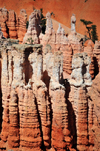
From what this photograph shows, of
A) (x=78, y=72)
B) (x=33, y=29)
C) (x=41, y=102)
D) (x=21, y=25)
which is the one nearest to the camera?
(x=41, y=102)

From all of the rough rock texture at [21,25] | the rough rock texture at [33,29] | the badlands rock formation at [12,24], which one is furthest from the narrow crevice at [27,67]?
the rough rock texture at [21,25]

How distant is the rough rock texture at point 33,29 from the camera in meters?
30.5

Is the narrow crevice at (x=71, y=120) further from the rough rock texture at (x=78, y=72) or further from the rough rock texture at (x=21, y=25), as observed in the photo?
the rough rock texture at (x=21, y=25)

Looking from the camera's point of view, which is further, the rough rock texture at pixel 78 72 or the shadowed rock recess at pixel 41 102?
the rough rock texture at pixel 78 72

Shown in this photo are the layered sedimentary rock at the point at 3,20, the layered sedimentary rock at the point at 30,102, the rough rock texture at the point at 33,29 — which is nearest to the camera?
the layered sedimentary rock at the point at 30,102

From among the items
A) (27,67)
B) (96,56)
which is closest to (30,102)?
(27,67)

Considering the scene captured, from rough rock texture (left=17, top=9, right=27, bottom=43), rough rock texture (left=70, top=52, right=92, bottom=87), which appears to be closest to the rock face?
rough rock texture (left=70, top=52, right=92, bottom=87)

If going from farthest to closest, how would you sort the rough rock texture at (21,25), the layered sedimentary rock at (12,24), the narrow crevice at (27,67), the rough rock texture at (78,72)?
the rough rock texture at (21,25) < the layered sedimentary rock at (12,24) < the rough rock texture at (78,72) < the narrow crevice at (27,67)

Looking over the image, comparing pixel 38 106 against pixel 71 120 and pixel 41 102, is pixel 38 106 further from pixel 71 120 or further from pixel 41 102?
pixel 71 120

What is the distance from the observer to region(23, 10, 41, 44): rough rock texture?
3051 cm

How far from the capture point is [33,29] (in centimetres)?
3116

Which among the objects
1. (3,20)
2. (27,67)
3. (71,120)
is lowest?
(71,120)

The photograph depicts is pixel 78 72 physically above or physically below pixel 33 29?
below

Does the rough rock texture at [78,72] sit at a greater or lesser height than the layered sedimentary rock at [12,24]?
lesser
